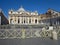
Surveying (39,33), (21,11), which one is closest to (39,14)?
(21,11)

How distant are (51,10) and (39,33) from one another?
87696 millimetres

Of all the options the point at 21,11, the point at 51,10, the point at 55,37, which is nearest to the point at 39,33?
the point at 55,37

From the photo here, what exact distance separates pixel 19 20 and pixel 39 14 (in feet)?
65.2

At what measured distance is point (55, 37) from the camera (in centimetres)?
2169

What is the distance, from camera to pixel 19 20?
124 metres

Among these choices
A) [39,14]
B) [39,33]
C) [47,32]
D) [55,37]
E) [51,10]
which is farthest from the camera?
[39,14]

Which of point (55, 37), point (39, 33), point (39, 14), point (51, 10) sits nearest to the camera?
point (55, 37)

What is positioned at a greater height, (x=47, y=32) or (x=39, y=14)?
(x=39, y=14)

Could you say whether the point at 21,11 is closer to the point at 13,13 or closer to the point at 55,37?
the point at 13,13

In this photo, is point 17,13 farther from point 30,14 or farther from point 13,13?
point 30,14

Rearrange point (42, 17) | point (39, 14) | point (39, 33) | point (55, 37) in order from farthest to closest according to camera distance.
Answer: point (39, 14) < point (42, 17) < point (39, 33) < point (55, 37)

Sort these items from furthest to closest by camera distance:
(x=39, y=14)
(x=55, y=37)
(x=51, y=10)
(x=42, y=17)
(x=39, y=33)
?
(x=39, y=14) < (x=42, y=17) < (x=51, y=10) < (x=39, y=33) < (x=55, y=37)

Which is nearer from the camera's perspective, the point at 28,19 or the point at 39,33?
the point at 39,33

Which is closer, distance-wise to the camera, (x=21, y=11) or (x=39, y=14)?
(x=21, y=11)
